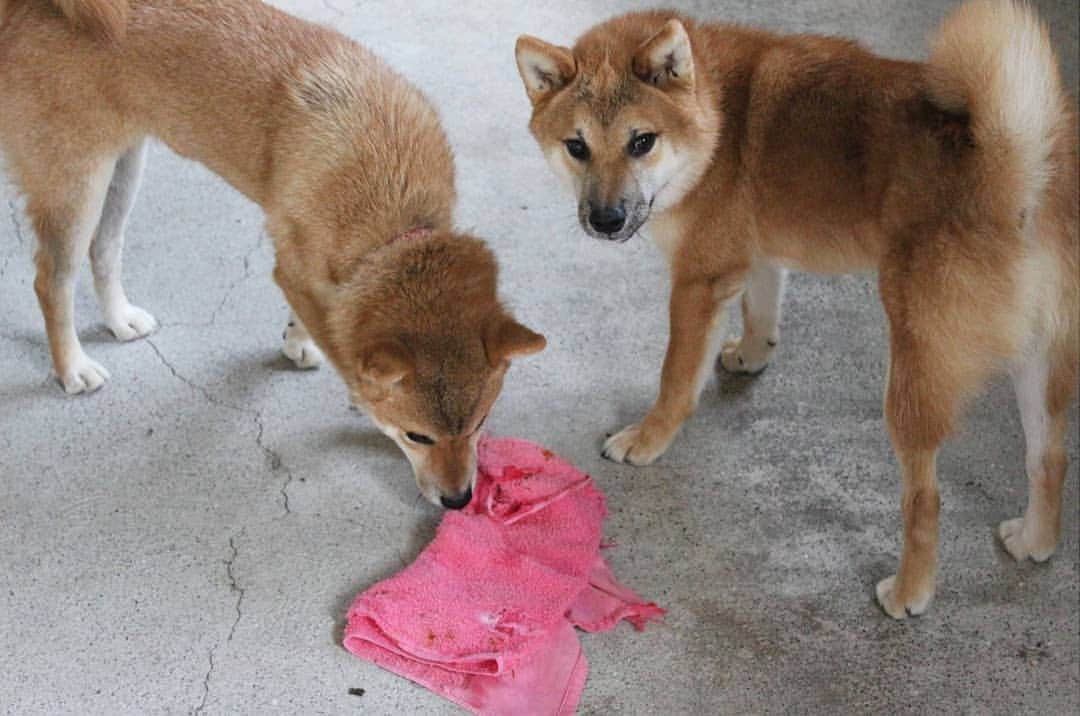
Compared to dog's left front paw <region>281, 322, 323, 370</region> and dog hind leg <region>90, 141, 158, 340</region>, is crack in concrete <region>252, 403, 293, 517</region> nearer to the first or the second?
dog's left front paw <region>281, 322, 323, 370</region>

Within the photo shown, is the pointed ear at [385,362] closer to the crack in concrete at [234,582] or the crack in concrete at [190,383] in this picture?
the crack in concrete at [234,582]

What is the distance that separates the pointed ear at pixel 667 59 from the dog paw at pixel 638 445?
866 mm

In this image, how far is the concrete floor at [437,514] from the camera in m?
2.34

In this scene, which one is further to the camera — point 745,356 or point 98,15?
point 745,356

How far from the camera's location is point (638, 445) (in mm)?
2830

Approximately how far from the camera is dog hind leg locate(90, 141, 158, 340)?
2961 mm

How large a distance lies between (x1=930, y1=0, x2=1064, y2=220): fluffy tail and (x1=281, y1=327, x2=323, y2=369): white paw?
5.88ft

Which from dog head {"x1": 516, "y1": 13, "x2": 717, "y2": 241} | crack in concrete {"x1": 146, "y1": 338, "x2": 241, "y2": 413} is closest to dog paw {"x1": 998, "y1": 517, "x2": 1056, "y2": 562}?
dog head {"x1": 516, "y1": 13, "x2": 717, "y2": 241}

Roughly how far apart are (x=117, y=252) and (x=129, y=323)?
0.71 feet

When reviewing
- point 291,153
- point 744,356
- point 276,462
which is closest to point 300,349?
point 276,462

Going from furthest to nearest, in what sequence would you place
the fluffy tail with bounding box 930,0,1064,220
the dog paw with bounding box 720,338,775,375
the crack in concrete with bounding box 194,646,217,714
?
the dog paw with bounding box 720,338,775,375
the crack in concrete with bounding box 194,646,217,714
the fluffy tail with bounding box 930,0,1064,220

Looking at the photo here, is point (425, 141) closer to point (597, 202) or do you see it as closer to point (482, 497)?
point (597, 202)

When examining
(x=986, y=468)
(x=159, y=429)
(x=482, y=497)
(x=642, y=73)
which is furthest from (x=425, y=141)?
(x=986, y=468)

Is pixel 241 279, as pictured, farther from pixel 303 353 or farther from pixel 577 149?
pixel 577 149
